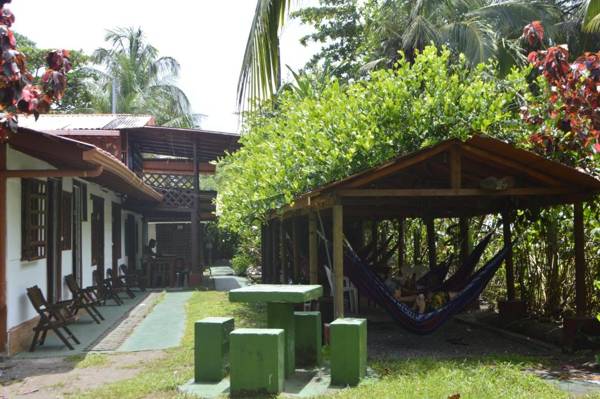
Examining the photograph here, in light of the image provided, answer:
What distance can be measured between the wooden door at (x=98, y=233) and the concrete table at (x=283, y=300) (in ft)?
22.9

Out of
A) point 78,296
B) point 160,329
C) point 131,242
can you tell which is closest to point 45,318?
point 78,296

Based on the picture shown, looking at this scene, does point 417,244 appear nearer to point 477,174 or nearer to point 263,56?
point 477,174

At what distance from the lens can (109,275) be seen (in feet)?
43.9

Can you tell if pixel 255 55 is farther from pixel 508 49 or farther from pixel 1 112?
pixel 508 49

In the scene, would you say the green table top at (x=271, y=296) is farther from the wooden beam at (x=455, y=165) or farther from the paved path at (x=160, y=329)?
the paved path at (x=160, y=329)

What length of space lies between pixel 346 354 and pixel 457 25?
8.58 m

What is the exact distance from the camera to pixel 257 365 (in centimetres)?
516

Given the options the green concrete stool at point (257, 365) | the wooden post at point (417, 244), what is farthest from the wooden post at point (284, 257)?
the green concrete stool at point (257, 365)

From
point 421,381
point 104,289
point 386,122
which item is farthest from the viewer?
point 104,289

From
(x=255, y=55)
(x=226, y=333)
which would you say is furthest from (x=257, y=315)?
(x=255, y=55)

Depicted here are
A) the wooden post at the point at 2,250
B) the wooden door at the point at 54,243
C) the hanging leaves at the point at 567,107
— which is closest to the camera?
the hanging leaves at the point at 567,107

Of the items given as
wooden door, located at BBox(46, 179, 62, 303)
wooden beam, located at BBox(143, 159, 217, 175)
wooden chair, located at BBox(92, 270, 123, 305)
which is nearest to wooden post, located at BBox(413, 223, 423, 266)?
wooden chair, located at BBox(92, 270, 123, 305)

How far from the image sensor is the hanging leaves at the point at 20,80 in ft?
10.7

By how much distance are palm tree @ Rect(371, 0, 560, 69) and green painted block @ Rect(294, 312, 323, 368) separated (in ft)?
21.6
